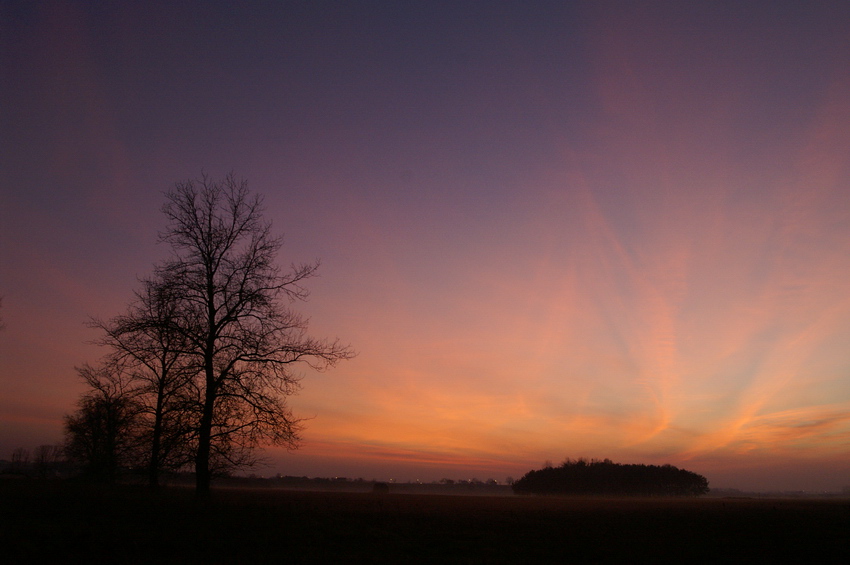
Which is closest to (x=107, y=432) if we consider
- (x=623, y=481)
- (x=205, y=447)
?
(x=205, y=447)

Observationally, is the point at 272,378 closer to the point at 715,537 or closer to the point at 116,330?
the point at 116,330

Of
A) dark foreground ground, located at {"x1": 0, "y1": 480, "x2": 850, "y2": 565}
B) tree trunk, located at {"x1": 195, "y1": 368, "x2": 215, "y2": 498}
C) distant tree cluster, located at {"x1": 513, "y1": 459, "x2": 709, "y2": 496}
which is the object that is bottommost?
distant tree cluster, located at {"x1": 513, "y1": 459, "x2": 709, "y2": 496}

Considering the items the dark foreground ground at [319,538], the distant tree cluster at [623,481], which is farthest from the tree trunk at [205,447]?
the distant tree cluster at [623,481]

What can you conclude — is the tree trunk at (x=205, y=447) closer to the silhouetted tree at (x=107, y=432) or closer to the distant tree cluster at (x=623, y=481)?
the silhouetted tree at (x=107, y=432)

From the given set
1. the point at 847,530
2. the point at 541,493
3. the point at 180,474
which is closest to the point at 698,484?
the point at 541,493

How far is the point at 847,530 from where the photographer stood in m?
19.3

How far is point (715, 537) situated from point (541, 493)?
107878mm

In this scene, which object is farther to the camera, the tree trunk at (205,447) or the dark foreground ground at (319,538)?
the tree trunk at (205,447)

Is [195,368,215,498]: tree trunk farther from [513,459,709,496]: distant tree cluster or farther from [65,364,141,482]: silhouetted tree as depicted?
[513,459,709,496]: distant tree cluster

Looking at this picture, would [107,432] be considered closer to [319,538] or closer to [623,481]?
[319,538]

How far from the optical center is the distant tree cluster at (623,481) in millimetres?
102500

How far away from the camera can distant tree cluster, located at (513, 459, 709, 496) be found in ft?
336

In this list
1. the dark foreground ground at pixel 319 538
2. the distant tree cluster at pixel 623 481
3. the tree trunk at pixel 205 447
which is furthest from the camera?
the distant tree cluster at pixel 623 481

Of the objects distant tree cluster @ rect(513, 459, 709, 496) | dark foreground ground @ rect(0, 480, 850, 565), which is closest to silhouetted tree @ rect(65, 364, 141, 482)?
dark foreground ground @ rect(0, 480, 850, 565)
